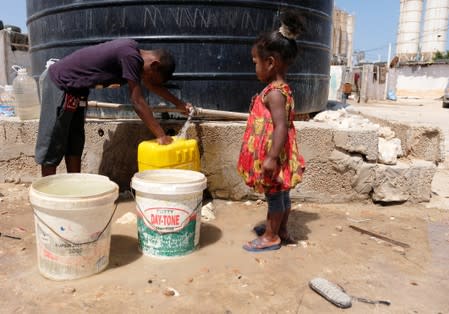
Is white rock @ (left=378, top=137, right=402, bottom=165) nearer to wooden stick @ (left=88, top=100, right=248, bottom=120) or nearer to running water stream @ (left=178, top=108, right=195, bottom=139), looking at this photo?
wooden stick @ (left=88, top=100, right=248, bottom=120)

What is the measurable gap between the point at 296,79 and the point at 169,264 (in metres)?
2.40

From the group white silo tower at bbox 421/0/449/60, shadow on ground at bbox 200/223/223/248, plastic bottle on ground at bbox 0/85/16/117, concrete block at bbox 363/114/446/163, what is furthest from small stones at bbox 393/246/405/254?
white silo tower at bbox 421/0/449/60

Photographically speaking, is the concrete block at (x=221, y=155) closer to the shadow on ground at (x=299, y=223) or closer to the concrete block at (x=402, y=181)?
the shadow on ground at (x=299, y=223)

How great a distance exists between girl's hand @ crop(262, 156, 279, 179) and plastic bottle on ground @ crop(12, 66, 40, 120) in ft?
8.33

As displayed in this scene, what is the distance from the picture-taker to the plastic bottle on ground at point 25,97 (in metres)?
3.84

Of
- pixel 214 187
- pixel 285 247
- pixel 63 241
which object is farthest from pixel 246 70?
pixel 63 241

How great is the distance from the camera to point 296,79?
4094mm

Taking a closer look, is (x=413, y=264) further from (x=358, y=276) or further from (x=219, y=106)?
(x=219, y=106)

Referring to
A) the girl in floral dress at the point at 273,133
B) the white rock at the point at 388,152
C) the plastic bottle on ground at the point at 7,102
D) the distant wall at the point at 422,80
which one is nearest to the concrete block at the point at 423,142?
the white rock at the point at 388,152

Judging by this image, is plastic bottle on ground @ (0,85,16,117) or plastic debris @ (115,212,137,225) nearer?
plastic debris @ (115,212,137,225)

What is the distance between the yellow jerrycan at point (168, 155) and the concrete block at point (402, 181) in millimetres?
1694

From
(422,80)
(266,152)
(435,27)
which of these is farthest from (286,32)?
(435,27)

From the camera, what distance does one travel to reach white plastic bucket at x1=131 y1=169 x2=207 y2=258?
240 cm

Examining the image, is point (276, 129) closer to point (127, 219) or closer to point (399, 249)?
point (399, 249)
